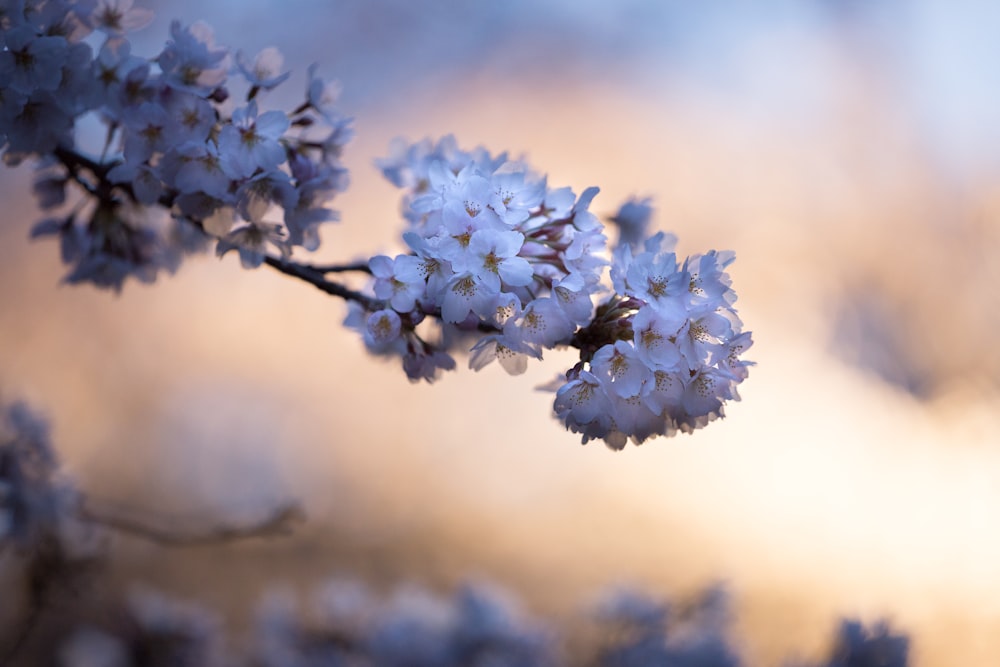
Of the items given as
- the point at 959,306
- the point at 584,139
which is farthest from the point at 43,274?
the point at 959,306

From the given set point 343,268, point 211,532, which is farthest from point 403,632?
point 343,268

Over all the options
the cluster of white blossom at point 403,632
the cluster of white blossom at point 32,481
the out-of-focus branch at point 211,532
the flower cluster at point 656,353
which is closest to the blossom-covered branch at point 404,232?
the flower cluster at point 656,353

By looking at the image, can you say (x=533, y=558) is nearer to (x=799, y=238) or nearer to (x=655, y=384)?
(x=799, y=238)

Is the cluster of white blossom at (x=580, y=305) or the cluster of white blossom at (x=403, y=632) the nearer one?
the cluster of white blossom at (x=580, y=305)

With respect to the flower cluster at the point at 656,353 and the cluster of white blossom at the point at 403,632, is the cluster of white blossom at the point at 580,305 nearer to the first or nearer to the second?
the flower cluster at the point at 656,353

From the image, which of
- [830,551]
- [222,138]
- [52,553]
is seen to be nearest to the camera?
[222,138]

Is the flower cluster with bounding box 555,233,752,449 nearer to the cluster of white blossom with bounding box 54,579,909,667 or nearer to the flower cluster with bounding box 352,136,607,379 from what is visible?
the flower cluster with bounding box 352,136,607,379
